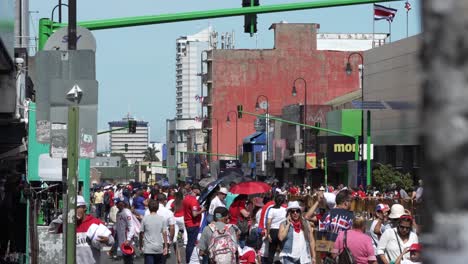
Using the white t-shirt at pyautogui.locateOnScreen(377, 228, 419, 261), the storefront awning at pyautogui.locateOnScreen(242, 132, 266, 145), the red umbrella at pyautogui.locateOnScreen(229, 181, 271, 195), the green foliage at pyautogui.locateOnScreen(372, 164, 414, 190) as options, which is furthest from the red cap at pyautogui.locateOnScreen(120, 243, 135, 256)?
the storefront awning at pyautogui.locateOnScreen(242, 132, 266, 145)

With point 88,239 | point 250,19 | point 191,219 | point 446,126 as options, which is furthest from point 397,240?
point 446,126

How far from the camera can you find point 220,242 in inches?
550

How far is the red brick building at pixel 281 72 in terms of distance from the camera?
4828 inches

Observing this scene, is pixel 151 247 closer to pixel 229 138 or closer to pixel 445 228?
pixel 445 228

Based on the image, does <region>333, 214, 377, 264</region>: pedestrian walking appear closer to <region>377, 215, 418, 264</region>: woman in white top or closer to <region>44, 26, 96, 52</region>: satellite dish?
<region>377, 215, 418, 264</region>: woman in white top

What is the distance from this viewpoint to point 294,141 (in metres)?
99.0

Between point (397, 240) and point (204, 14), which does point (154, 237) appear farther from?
A: point (397, 240)

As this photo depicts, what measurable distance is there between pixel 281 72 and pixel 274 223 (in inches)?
4195

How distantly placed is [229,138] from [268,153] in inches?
1141

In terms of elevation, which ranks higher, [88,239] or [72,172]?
[72,172]

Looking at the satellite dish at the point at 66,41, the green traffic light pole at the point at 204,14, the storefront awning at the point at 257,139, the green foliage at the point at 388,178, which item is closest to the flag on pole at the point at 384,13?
the green foliage at the point at 388,178

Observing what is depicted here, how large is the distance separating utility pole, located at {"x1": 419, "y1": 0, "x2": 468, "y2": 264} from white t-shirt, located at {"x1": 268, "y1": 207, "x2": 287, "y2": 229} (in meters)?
16.5

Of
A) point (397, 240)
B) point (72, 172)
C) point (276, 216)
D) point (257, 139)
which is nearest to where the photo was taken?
point (72, 172)

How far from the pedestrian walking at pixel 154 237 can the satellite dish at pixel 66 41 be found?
16.6 ft
